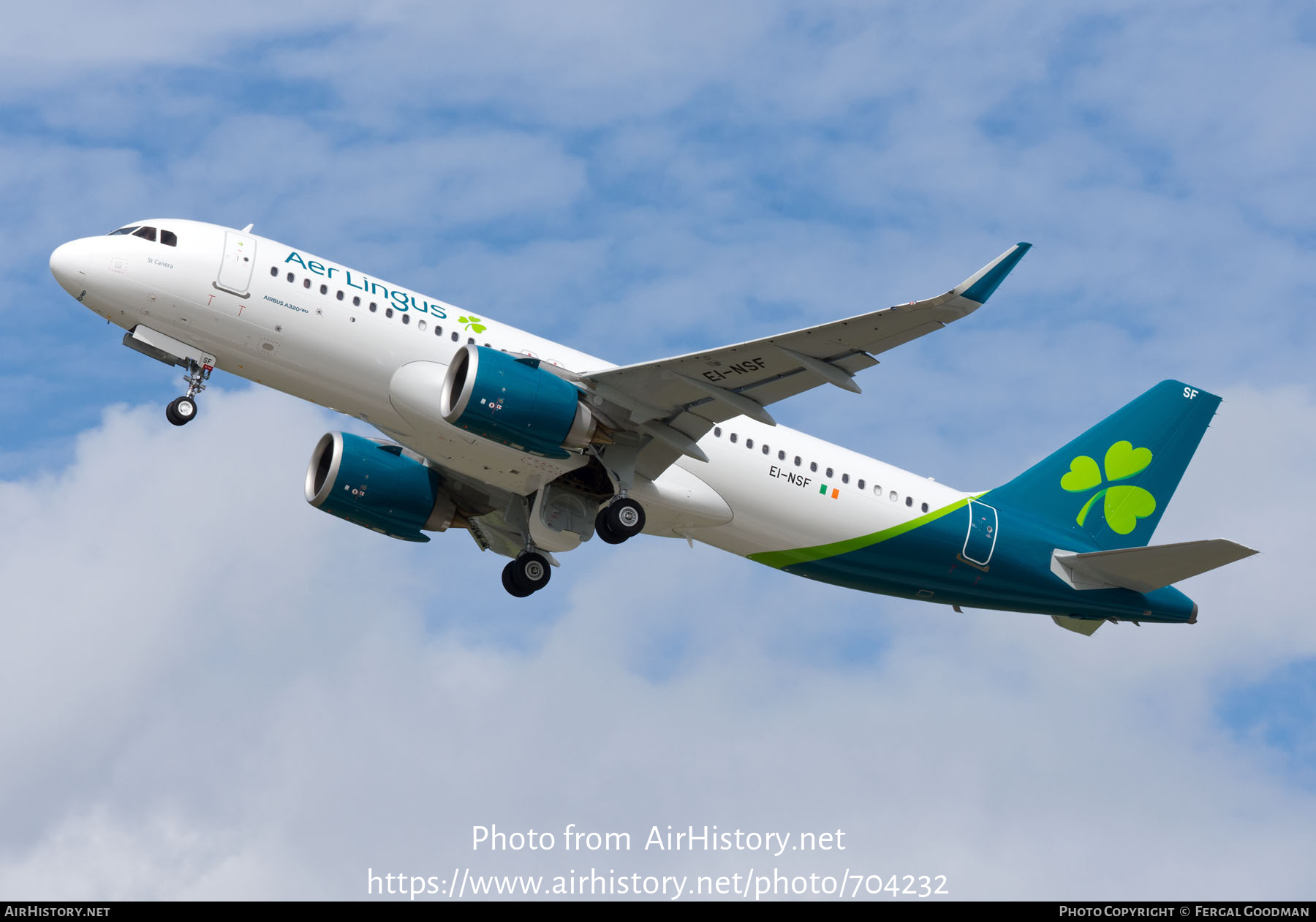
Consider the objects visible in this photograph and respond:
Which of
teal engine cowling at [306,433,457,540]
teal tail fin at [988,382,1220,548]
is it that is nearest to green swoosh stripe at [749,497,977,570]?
teal tail fin at [988,382,1220,548]

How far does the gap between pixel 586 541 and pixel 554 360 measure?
4491 mm

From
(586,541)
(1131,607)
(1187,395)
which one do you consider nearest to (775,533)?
(586,541)

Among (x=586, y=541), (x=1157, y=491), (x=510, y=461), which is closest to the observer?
(x=510, y=461)

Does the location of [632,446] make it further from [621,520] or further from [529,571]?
[529,571]

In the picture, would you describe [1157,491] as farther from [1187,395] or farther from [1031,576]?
[1031,576]

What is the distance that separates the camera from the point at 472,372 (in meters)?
28.8

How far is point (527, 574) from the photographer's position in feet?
116

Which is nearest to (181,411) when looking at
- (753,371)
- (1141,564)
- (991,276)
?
(753,371)

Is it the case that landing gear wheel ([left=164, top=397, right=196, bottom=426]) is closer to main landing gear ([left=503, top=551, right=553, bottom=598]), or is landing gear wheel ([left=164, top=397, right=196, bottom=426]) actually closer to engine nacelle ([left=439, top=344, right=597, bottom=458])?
engine nacelle ([left=439, top=344, right=597, bottom=458])

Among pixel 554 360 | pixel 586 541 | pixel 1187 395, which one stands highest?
pixel 1187 395

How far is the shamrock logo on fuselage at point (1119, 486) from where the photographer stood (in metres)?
36.3

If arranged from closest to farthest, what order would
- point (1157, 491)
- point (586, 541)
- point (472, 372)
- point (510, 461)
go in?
point (472, 372) → point (510, 461) → point (586, 541) → point (1157, 491)

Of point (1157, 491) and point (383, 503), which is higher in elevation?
point (1157, 491)

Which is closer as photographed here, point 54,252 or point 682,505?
point 54,252
